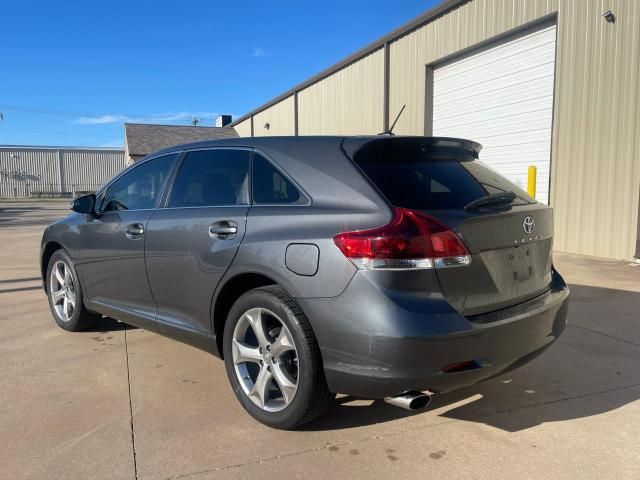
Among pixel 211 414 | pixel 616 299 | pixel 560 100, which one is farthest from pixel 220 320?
pixel 560 100

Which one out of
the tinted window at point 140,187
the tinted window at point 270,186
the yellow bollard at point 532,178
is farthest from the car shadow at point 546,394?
the yellow bollard at point 532,178

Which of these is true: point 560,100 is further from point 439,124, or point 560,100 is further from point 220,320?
point 220,320

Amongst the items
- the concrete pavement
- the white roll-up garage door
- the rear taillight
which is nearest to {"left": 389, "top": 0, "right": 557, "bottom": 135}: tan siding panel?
the white roll-up garage door

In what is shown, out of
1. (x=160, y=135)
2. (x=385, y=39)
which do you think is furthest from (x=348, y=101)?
(x=160, y=135)

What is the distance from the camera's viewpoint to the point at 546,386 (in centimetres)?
369

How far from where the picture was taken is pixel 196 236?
344cm

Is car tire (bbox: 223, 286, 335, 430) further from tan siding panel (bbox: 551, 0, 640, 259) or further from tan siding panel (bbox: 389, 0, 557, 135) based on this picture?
tan siding panel (bbox: 389, 0, 557, 135)

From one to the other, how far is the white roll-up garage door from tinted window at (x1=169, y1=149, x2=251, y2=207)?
8371 millimetres

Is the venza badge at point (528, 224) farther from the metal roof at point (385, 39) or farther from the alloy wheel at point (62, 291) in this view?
the metal roof at point (385, 39)

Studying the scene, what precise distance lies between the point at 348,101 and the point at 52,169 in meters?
46.5

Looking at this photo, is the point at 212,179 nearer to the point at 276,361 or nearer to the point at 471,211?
the point at 276,361

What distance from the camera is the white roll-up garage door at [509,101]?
10383 mm

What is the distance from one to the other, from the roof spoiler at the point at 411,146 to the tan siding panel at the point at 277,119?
59.5 ft

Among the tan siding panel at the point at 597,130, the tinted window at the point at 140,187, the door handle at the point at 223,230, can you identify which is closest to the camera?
the door handle at the point at 223,230
